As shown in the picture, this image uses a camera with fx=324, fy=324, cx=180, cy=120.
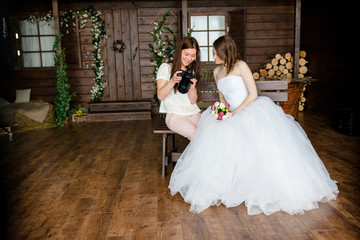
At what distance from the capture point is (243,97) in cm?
301

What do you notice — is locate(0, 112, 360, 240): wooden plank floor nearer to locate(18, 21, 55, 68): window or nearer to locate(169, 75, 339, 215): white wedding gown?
locate(169, 75, 339, 215): white wedding gown

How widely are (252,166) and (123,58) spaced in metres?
5.70

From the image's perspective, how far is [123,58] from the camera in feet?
25.0

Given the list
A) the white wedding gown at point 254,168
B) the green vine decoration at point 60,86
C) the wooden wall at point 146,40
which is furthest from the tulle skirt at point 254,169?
the wooden wall at point 146,40

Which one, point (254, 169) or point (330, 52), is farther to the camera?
point (330, 52)

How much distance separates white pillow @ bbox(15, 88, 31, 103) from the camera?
7043mm

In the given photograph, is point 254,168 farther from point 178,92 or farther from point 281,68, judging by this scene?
point 281,68

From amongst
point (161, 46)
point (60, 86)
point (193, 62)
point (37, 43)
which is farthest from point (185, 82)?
point (37, 43)

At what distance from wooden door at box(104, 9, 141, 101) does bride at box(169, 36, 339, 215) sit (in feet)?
16.5

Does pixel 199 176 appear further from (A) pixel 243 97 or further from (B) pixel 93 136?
(B) pixel 93 136

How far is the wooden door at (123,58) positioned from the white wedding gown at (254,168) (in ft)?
17.0

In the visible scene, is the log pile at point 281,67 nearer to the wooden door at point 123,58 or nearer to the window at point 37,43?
the wooden door at point 123,58

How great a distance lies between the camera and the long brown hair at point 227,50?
111 inches

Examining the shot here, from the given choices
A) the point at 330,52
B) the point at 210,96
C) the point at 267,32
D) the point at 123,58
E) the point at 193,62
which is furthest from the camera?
the point at 267,32
